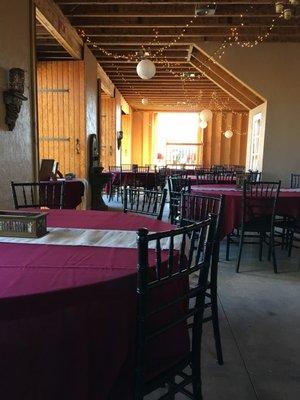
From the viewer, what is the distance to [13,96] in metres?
3.29

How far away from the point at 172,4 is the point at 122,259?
468 cm

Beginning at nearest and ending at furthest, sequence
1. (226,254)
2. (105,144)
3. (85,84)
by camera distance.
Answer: (226,254)
(85,84)
(105,144)

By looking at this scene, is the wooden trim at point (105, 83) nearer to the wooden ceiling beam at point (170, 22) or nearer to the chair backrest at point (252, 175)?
the wooden ceiling beam at point (170, 22)

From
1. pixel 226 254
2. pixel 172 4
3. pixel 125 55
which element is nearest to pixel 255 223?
pixel 226 254

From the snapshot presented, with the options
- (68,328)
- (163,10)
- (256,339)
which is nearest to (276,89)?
(163,10)

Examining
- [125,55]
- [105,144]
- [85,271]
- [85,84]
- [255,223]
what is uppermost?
[125,55]

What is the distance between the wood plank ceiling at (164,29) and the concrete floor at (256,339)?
3684 millimetres

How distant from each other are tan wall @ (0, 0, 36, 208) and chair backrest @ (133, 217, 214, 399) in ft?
7.77

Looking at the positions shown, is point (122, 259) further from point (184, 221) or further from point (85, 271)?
point (184, 221)

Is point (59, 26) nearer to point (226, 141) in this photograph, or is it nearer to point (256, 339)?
point (256, 339)

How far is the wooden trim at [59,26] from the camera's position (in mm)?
4370

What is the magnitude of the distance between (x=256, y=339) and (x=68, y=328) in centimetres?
155

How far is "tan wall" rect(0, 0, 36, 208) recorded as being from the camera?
330 centimetres

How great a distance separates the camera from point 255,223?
361 centimetres
